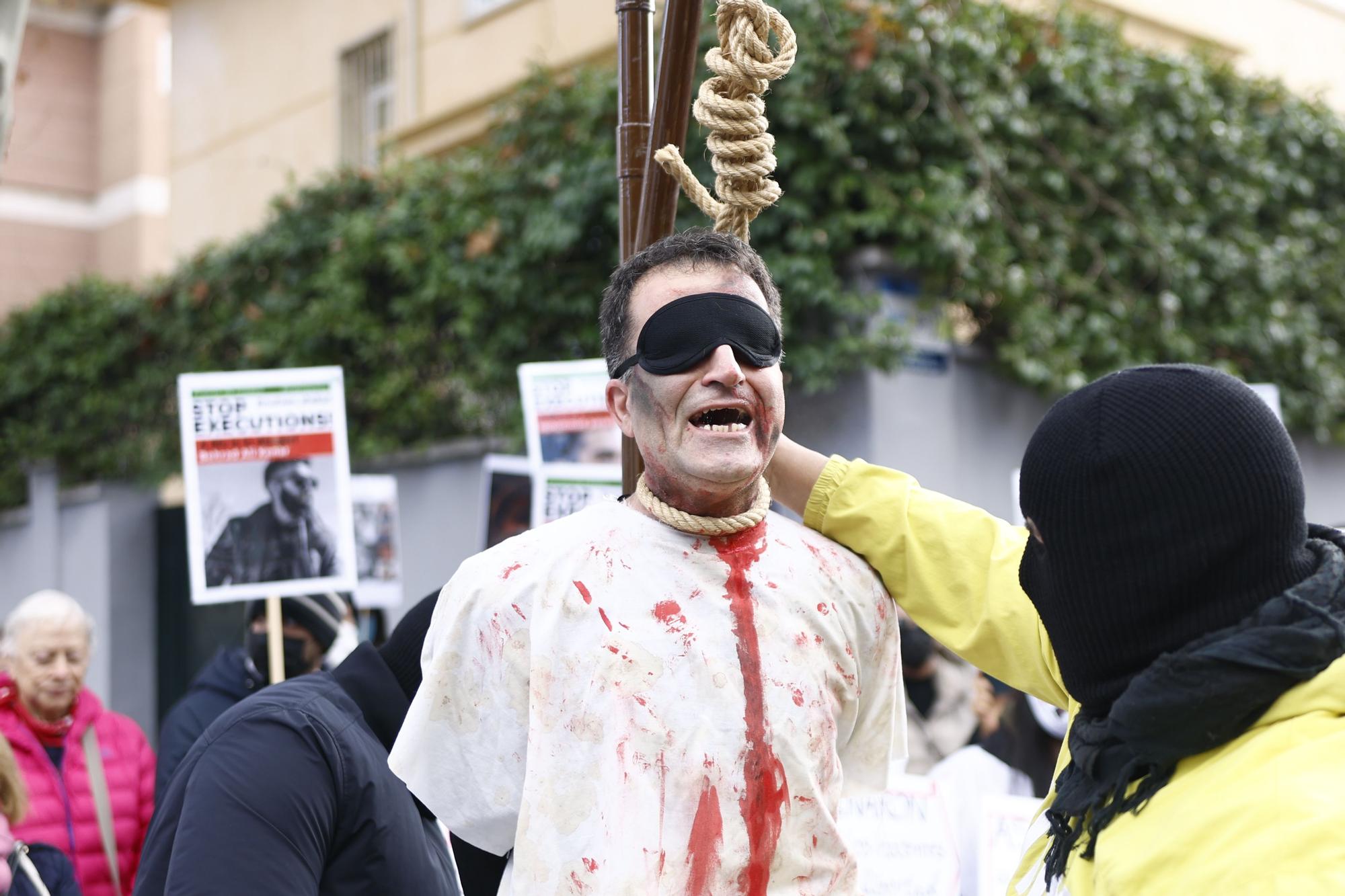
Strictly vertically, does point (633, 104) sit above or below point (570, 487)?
above

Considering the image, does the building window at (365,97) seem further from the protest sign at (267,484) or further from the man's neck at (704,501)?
the man's neck at (704,501)

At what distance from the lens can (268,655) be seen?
455 cm

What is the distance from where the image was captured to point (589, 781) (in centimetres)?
187

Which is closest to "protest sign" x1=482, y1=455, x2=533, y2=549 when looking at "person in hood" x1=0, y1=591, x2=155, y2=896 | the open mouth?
"person in hood" x1=0, y1=591, x2=155, y2=896

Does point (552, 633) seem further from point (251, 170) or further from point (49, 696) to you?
point (251, 170)

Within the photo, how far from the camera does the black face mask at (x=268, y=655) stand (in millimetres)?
4543

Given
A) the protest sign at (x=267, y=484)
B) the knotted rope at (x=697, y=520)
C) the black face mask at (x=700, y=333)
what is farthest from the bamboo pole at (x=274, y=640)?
the black face mask at (x=700, y=333)

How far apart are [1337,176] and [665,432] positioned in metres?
7.53

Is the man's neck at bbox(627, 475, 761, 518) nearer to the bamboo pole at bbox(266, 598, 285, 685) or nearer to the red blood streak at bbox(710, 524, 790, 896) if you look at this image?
the red blood streak at bbox(710, 524, 790, 896)

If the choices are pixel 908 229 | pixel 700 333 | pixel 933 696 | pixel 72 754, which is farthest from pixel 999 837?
pixel 908 229

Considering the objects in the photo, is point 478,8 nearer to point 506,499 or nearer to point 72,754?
point 506,499

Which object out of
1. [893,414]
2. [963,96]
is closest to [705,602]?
[893,414]

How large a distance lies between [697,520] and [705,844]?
0.45 meters

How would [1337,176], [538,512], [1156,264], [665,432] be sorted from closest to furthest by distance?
1. [665,432]
2. [538,512]
3. [1156,264]
4. [1337,176]
